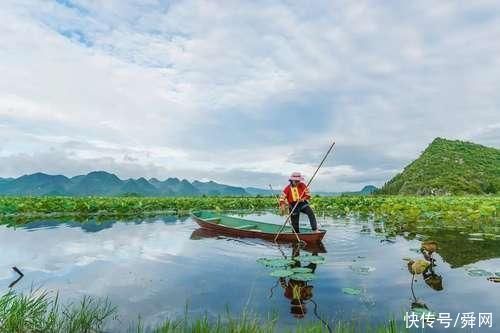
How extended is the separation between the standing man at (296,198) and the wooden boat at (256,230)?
51cm

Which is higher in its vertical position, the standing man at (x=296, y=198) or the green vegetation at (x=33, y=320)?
the standing man at (x=296, y=198)

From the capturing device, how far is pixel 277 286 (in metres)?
8.61

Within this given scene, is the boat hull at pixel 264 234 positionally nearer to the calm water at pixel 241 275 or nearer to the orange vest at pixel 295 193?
the calm water at pixel 241 275

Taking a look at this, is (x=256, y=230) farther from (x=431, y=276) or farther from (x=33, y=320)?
(x=33, y=320)

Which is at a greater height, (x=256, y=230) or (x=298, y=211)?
(x=298, y=211)

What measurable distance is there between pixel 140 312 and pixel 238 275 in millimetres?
3390

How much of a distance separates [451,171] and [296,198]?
5452 cm

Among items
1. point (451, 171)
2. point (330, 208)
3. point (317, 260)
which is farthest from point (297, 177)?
point (451, 171)

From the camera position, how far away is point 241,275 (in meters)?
9.79

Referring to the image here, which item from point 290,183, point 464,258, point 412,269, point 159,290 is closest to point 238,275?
point 159,290

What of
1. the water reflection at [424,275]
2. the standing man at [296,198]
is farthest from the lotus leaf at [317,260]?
the standing man at [296,198]

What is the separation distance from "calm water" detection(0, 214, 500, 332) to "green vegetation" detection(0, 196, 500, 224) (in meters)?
5.62

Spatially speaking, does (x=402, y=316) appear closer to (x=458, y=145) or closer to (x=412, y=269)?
(x=412, y=269)

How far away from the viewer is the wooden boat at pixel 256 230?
13741 mm
